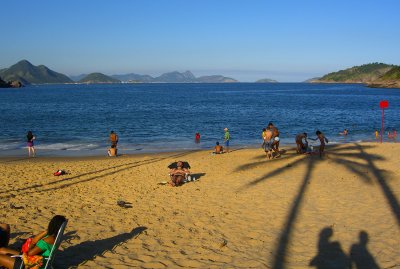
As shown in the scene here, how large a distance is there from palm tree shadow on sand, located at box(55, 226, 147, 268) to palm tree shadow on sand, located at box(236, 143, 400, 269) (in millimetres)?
2972

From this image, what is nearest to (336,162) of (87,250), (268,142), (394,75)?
(268,142)

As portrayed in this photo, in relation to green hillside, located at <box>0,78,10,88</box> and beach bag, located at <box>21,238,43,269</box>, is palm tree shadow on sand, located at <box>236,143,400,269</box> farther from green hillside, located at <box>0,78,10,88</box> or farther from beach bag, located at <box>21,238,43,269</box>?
green hillside, located at <box>0,78,10,88</box>

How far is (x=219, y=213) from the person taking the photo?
9789 mm

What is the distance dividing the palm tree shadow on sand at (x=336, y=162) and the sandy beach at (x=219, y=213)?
4 cm

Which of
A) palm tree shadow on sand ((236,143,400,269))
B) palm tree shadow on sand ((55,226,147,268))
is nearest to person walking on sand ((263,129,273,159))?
palm tree shadow on sand ((236,143,400,269))

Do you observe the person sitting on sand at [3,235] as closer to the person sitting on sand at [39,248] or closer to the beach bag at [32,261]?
the person sitting on sand at [39,248]

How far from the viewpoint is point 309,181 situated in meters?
13.4

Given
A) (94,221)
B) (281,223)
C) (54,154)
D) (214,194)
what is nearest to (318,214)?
(281,223)

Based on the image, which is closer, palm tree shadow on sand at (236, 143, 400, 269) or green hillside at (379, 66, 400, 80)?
palm tree shadow on sand at (236, 143, 400, 269)

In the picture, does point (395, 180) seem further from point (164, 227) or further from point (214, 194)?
point (164, 227)

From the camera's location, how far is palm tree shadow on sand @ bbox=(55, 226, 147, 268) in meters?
6.71

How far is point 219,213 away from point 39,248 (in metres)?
4.88

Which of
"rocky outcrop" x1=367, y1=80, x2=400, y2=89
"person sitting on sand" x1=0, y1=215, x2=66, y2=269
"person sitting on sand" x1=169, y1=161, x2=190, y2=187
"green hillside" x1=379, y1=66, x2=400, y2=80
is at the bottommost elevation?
"person sitting on sand" x1=169, y1=161, x2=190, y2=187

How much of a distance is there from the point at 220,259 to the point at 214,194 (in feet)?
15.8
